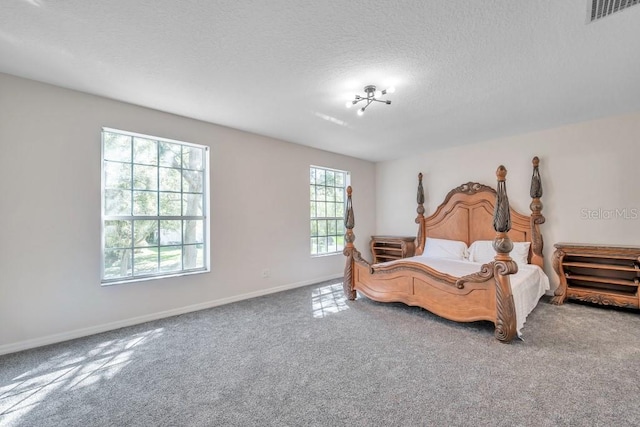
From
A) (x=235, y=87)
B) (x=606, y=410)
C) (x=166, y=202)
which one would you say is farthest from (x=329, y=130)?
(x=606, y=410)

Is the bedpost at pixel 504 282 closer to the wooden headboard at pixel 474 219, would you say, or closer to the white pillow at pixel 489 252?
the wooden headboard at pixel 474 219

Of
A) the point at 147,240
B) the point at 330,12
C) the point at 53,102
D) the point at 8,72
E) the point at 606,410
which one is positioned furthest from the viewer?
the point at 147,240

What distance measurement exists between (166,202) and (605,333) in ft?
15.8

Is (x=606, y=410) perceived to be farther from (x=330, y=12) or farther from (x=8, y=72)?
(x=8, y=72)

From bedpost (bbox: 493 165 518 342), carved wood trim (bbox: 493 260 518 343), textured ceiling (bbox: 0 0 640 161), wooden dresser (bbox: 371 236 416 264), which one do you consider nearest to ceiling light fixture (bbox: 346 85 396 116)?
textured ceiling (bbox: 0 0 640 161)

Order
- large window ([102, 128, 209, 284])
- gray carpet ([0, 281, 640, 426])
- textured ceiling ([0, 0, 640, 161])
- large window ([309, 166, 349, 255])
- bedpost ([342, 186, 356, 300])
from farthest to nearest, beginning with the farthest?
large window ([309, 166, 349, 255]) < bedpost ([342, 186, 356, 300]) < large window ([102, 128, 209, 284]) < textured ceiling ([0, 0, 640, 161]) < gray carpet ([0, 281, 640, 426])

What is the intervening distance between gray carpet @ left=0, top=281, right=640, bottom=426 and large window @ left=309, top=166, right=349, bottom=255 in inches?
83.5

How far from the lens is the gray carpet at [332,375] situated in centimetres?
161

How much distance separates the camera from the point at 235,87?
270 cm

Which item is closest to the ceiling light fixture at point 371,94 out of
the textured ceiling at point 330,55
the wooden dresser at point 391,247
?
the textured ceiling at point 330,55

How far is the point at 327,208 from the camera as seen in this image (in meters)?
5.29

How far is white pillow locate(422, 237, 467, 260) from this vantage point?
440 centimetres

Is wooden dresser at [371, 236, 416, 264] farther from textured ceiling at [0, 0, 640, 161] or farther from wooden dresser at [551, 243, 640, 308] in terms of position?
textured ceiling at [0, 0, 640, 161]

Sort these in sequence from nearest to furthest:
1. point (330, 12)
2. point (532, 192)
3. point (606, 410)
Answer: point (606, 410)
point (330, 12)
point (532, 192)
